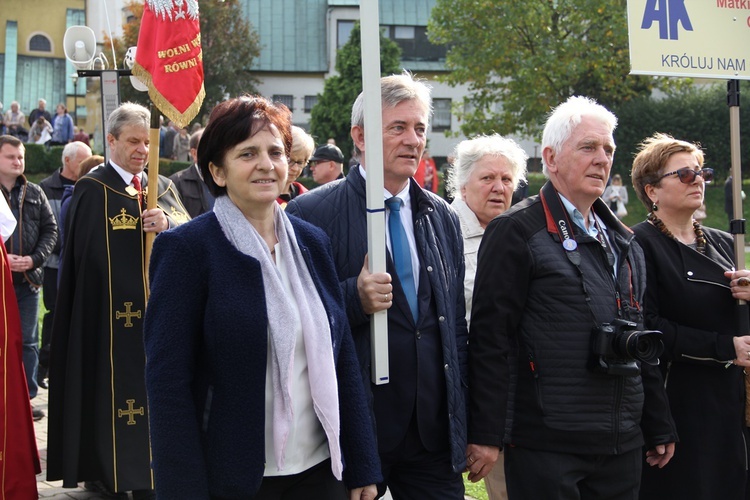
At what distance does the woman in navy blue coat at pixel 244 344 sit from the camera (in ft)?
9.91

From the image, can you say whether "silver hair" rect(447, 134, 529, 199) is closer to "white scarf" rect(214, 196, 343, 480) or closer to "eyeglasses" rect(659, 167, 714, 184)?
"eyeglasses" rect(659, 167, 714, 184)

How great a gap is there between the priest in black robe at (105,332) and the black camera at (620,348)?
320cm

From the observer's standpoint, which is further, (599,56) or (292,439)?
(599,56)

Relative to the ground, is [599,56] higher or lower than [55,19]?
lower

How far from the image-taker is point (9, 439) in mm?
5539

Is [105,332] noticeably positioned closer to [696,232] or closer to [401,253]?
[401,253]

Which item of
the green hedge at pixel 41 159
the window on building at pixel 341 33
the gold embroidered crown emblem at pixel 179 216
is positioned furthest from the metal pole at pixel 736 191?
the window on building at pixel 341 33

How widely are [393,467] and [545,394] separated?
0.67m

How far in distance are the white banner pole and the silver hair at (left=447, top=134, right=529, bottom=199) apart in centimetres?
194

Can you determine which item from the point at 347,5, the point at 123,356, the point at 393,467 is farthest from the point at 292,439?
the point at 347,5

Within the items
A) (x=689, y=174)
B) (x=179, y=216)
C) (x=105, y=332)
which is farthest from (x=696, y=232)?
(x=105, y=332)

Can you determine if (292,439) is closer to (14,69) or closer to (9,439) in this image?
(9,439)

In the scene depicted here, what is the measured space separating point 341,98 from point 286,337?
39561 millimetres

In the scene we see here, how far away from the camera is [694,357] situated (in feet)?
15.3
